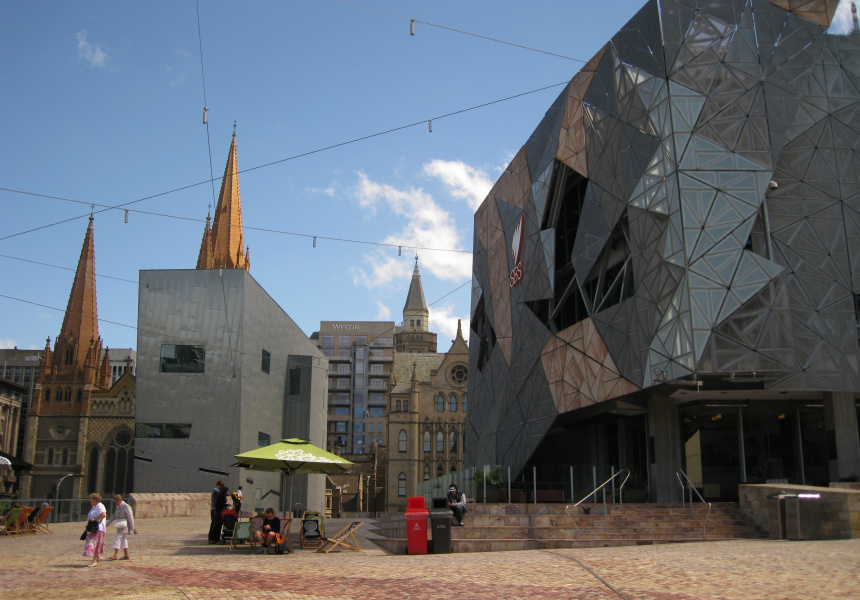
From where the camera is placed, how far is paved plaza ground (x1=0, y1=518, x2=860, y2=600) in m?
11.1

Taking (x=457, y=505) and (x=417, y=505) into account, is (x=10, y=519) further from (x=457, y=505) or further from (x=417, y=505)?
(x=457, y=505)

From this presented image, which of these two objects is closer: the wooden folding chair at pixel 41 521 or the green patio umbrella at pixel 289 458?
the green patio umbrella at pixel 289 458

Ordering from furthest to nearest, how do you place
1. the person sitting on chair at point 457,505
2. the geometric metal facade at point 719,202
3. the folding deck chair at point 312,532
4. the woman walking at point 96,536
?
the geometric metal facade at point 719,202, the person sitting on chair at point 457,505, the folding deck chair at point 312,532, the woman walking at point 96,536

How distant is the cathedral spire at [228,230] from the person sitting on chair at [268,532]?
67963mm

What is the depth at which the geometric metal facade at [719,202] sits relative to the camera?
25.5 meters

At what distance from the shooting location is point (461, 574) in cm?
1327

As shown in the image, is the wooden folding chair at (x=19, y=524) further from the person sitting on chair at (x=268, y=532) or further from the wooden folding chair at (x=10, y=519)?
the person sitting on chair at (x=268, y=532)

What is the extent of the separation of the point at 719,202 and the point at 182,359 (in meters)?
28.8

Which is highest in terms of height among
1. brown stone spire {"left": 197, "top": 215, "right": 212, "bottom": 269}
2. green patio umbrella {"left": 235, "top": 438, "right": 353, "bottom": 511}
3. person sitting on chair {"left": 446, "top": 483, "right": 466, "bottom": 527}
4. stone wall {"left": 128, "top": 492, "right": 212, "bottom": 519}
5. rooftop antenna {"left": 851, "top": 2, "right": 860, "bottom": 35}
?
brown stone spire {"left": 197, "top": 215, "right": 212, "bottom": 269}

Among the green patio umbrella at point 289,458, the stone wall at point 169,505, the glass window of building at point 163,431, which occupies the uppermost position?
the glass window of building at point 163,431

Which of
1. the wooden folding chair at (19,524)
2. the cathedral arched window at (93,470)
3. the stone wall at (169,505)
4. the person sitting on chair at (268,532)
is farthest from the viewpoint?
the cathedral arched window at (93,470)

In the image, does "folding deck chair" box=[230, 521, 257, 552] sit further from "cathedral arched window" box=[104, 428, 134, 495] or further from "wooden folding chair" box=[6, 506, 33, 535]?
"cathedral arched window" box=[104, 428, 134, 495]

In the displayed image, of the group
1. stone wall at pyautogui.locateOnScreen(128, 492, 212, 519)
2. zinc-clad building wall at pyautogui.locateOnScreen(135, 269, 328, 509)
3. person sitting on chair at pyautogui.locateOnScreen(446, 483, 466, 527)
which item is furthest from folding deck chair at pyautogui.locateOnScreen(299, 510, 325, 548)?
zinc-clad building wall at pyautogui.locateOnScreen(135, 269, 328, 509)

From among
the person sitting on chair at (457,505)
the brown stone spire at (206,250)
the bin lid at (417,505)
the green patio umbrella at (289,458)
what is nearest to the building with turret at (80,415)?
the brown stone spire at (206,250)
